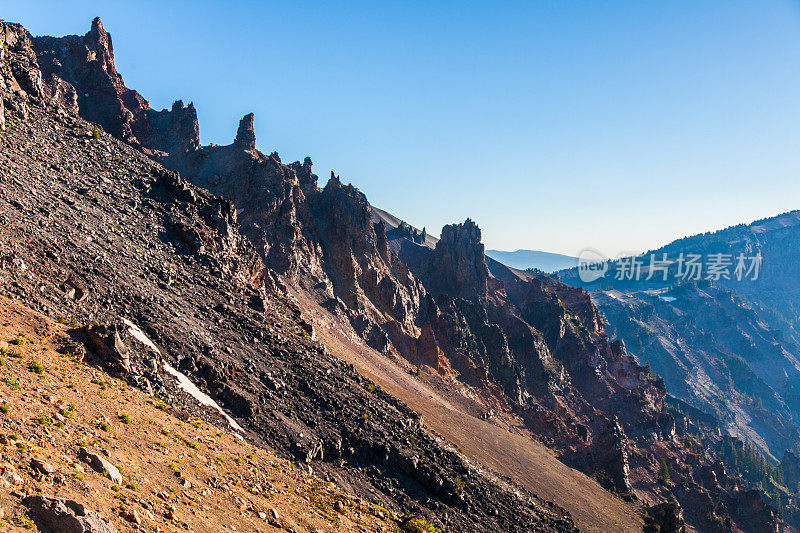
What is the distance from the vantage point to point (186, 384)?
125 ft

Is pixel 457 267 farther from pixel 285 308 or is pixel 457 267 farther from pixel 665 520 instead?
pixel 285 308

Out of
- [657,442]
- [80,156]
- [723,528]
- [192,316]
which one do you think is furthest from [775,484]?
[80,156]

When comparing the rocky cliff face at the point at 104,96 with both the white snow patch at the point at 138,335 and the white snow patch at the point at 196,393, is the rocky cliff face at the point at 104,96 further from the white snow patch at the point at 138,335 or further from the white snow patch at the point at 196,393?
the white snow patch at the point at 196,393

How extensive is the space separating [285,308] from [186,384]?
3289 centimetres

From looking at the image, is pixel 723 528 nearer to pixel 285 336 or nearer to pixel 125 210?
pixel 285 336

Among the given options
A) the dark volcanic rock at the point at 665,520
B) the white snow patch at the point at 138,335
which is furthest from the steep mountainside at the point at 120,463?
the dark volcanic rock at the point at 665,520

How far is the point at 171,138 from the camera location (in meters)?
125

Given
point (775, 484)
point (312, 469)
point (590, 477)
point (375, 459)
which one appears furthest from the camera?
point (775, 484)

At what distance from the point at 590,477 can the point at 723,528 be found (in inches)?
1560

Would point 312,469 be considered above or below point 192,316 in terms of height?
below

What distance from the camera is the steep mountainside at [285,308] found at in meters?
42.4

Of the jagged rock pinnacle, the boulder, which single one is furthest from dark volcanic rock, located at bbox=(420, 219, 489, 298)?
the boulder

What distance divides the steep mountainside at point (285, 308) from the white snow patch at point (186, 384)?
3.37ft

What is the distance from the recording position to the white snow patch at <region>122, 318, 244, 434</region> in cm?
3738
